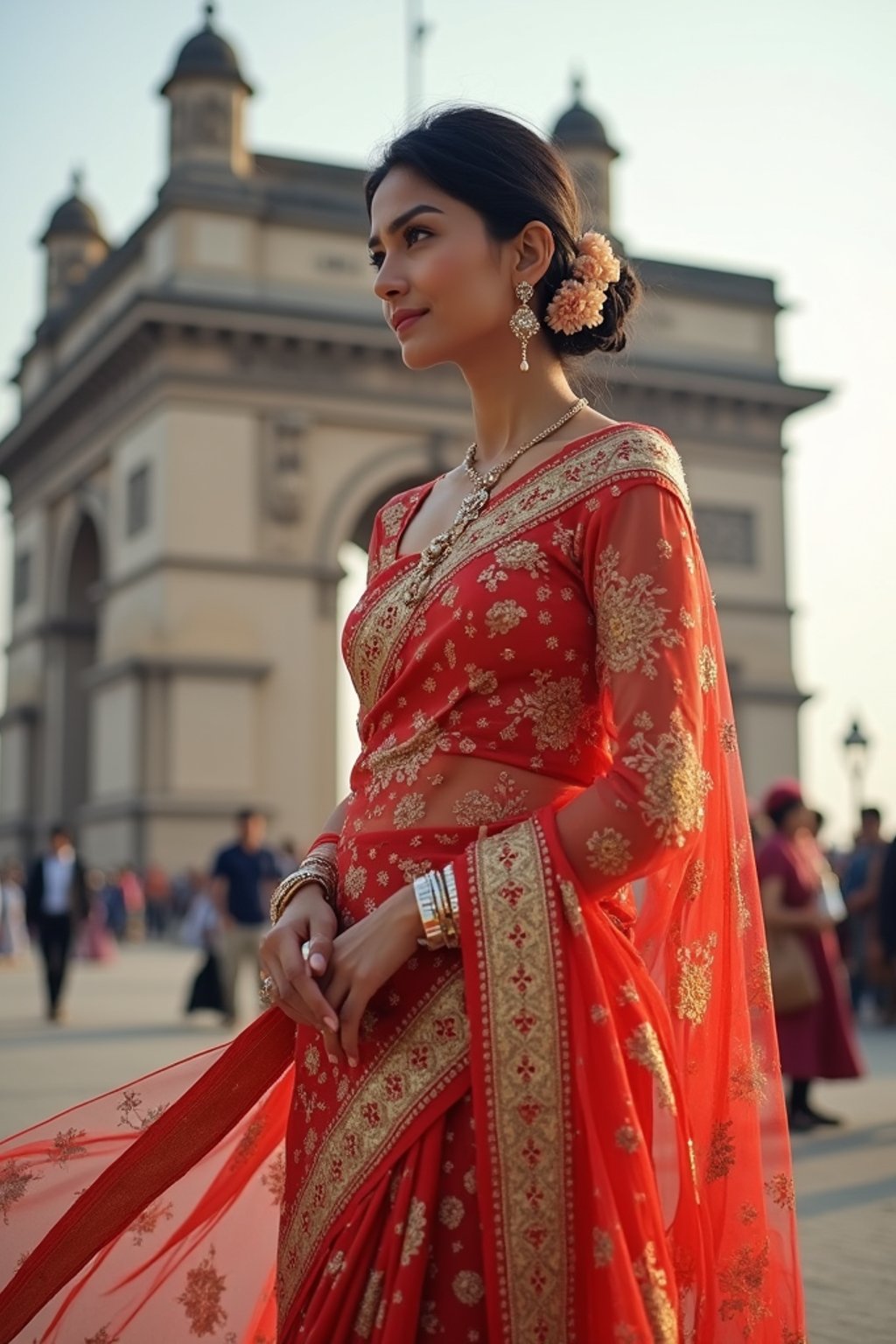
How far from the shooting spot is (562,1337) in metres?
2.00

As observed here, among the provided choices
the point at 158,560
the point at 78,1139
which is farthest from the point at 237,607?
the point at 78,1139

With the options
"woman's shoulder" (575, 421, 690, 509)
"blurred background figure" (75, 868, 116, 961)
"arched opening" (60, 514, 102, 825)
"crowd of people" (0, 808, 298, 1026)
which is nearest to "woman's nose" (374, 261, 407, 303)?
"woman's shoulder" (575, 421, 690, 509)

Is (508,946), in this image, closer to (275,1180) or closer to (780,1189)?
(780,1189)

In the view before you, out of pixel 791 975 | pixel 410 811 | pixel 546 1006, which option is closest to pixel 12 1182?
pixel 410 811

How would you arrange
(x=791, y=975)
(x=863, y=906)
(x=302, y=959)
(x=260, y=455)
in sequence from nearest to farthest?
(x=302, y=959) → (x=791, y=975) → (x=863, y=906) → (x=260, y=455)

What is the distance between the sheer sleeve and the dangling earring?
0.38 m

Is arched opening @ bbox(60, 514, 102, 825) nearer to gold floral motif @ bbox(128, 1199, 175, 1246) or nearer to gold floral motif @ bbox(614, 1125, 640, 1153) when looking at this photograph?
gold floral motif @ bbox(128, 1199, 175, 1246)

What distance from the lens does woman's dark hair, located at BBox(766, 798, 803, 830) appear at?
8.57 m

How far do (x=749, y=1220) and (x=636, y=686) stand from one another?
0.79 metres

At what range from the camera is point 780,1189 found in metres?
2.44

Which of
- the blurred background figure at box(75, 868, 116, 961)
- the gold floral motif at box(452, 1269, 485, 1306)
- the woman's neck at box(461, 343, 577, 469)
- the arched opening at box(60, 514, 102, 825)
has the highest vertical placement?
the arched opening at box(60, 514, 102, 825)

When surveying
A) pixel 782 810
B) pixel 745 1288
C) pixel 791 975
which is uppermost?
pixel 782 810

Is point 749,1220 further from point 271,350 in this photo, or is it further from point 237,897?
point 271,350

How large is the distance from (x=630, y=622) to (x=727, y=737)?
368mm
